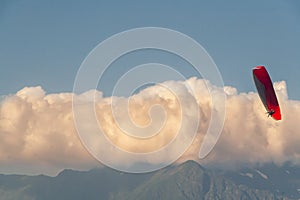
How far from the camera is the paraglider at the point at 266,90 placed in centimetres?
8177

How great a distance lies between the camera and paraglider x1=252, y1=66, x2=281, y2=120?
268 feet

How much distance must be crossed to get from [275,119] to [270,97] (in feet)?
13.5

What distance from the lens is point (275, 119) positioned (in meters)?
83.2

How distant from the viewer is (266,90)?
277 ft

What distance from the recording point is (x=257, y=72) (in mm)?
81562

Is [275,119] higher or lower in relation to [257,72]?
lower

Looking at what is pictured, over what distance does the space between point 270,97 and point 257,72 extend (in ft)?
20.3

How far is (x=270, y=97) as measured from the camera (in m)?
85.6

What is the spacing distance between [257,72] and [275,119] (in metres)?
7.87
